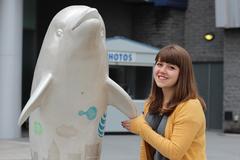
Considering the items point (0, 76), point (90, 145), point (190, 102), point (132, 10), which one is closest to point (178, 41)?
point (132, 10)

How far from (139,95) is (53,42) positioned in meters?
11.2

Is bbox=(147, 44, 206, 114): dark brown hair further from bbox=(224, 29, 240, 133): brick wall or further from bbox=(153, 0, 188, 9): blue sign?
bbox=(153, 0, 188, 9): blue sign

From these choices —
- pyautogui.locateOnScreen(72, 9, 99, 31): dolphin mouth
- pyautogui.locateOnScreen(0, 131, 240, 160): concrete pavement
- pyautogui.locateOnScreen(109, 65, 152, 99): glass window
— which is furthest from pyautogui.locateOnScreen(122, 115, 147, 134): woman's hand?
pyautogui.locateOnScreen(109, 65, 152, 99): glass window

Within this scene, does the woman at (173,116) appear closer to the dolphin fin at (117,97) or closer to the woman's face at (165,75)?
the woman's face at (165,75)

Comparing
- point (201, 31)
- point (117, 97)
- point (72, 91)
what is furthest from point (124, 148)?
point (72, 91)

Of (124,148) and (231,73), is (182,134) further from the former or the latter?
(231,73)

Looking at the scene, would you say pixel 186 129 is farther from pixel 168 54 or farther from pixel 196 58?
pixel 196 58

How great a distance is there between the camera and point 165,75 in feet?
10.0

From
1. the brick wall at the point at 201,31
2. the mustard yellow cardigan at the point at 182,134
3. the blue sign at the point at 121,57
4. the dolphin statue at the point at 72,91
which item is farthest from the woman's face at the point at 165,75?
the brick wall at the point at 201,31

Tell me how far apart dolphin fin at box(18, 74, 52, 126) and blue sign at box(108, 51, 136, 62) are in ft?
33.9

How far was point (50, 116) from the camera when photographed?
406 cm

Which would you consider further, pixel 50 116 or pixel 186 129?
pixel 50 116

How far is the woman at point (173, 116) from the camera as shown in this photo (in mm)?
2928

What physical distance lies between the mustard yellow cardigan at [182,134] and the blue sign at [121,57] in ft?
37.2
